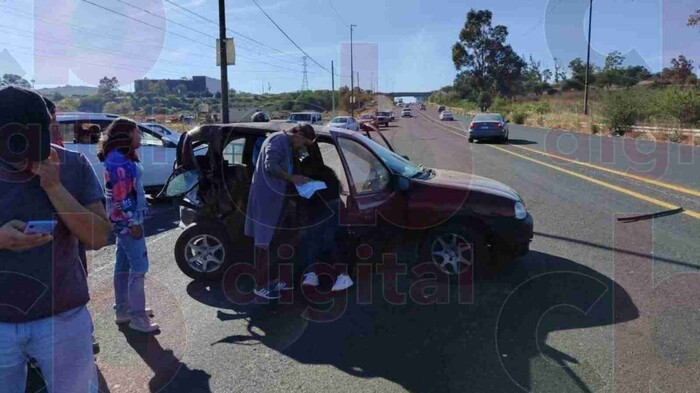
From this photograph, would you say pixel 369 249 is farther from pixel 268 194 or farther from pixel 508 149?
pixel 508 149

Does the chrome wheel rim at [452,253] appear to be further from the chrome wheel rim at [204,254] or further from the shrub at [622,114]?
the shrub at [622,114]

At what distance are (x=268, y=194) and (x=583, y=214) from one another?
5.92 m

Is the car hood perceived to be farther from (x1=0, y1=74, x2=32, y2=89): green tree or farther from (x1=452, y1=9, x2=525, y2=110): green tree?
(x1=452, y1=9, x2=525, y2=110): green tree

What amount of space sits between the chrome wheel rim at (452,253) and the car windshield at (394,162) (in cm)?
82

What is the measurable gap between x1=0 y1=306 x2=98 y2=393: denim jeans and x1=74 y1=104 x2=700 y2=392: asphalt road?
4.72 ft

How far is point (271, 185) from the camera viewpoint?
516 centimetres

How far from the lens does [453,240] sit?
575 centimetres

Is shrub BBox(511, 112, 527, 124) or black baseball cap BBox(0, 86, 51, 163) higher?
shrub BBox(511, 112, 527, 124)

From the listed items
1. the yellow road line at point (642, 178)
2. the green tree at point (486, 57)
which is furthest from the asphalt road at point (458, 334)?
the green tree at point (486, 57)

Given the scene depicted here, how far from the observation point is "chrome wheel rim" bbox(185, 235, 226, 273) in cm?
592

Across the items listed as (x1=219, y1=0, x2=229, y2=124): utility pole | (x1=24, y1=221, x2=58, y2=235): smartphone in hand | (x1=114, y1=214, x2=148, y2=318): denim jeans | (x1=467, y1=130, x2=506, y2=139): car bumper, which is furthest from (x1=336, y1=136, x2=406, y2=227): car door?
(x1=467, y1=130, x2=506, y2=139): car bumper

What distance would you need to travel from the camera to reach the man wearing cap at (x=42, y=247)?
2.06 meters

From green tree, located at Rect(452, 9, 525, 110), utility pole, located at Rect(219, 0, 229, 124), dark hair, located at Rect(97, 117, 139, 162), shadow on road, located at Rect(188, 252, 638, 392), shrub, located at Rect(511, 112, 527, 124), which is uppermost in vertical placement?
green tree, located at Rect(452, 9, 525, 110)

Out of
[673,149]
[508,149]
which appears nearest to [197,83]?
[508,149]
